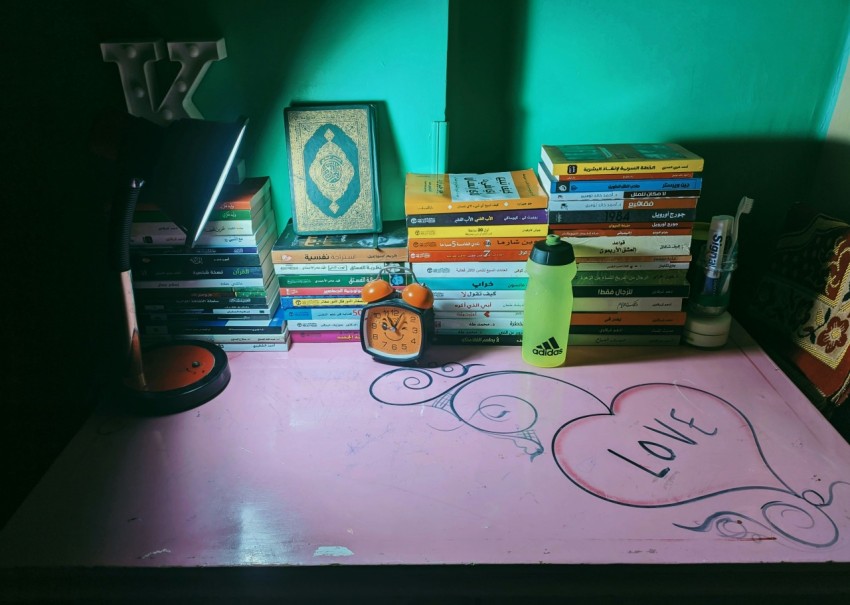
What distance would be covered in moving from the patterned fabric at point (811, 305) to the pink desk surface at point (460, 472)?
6 cm

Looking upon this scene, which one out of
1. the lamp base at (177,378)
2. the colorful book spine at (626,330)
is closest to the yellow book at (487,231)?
the colorful book spine at (626,330)

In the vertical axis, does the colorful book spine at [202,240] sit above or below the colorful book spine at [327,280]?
above

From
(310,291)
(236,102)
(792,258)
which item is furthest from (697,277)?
(236,102)

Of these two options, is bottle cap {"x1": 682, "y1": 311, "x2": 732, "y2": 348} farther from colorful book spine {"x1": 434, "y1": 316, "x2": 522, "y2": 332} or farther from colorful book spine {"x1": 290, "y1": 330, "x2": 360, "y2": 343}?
colorful book spine {"x1": 290, "y1": 330, "x2": 360, "y2": 343}

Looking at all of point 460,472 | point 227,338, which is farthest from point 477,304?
point 227,338

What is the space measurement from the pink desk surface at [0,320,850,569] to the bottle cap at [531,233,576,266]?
0.67 feet

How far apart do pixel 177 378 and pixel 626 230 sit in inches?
32.1

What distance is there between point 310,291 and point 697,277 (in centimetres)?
74

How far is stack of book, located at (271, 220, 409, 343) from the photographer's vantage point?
114 centimetres

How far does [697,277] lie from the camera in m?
1.20

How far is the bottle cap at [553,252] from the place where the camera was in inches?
40.8

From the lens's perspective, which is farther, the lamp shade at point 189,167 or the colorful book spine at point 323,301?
the colorful book spine at point 323,301

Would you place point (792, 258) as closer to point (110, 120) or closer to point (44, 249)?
point (110, 120)

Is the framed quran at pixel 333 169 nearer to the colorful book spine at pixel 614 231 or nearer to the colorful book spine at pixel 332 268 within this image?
the colorful book spine at pixel 332 268
